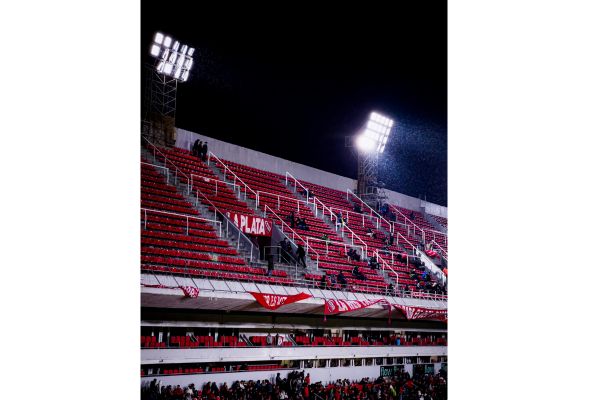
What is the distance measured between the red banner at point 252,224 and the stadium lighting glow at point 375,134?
227 inches

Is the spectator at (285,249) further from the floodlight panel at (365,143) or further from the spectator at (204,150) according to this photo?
the floodlight panel at (365,143)

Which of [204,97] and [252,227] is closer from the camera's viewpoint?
[252,227]

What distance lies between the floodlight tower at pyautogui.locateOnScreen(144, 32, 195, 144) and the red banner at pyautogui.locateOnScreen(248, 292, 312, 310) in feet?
18.8

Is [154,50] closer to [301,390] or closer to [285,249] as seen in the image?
[285,249]

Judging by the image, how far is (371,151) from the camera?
816 inches

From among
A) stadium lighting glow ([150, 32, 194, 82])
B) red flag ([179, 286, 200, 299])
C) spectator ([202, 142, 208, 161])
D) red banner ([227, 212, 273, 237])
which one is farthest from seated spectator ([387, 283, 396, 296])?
stadium lighting glow ([150, 32, 194, 82])

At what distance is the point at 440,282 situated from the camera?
18.2 metres

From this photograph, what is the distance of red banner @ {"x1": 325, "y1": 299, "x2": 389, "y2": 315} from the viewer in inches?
493

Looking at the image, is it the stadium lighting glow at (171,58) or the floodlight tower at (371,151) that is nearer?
the stadium lighting glow at (171,58)

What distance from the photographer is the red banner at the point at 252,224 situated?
→ 14.5 metres

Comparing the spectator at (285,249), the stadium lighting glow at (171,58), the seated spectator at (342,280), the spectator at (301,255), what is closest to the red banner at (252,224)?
the spectator at (285,249)
